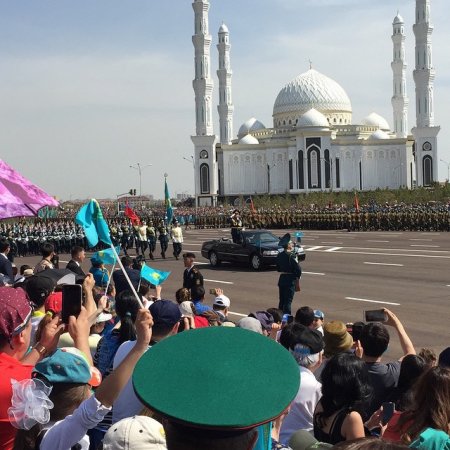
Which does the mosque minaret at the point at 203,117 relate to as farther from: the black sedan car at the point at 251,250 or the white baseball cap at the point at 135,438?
the white baseball cap at the point at 135,438

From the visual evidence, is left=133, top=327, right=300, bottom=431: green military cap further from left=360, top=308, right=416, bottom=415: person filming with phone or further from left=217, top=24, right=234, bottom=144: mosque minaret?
left=217, top=24, right=234, bottom=144: mosque minaret

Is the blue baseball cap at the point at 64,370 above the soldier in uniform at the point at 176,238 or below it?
above

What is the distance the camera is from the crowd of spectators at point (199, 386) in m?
2.07

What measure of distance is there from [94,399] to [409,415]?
5.42ft

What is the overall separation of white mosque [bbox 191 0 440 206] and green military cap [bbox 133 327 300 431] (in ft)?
297

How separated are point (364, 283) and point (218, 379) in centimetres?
1789

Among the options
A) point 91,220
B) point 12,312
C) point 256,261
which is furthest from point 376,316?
point 256,261

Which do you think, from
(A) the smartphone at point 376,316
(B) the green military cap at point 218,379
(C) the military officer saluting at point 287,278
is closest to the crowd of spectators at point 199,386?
(B) the green military cap at point 218,379

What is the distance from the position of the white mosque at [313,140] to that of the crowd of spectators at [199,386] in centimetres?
8717

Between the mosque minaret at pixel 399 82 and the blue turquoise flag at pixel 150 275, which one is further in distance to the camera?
the mosque minaret at pixel 399 82

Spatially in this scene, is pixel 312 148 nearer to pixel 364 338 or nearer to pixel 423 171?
pixel 423 171

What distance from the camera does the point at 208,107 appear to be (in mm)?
95625

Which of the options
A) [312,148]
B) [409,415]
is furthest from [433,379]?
[312,148]

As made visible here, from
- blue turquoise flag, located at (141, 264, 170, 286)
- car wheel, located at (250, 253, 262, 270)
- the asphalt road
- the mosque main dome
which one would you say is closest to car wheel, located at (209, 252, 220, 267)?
the asphalt road
